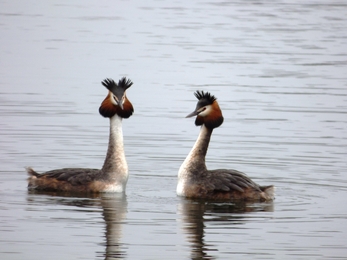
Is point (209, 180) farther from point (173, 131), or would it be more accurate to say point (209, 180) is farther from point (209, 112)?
point (173, 131)

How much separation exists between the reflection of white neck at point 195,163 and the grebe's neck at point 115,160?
32.3 inches

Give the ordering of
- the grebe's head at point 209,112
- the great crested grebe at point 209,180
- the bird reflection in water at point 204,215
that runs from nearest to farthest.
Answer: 1. the bird reflection in water at point 204,215
2. the great crested grebe at point 209,180
3. the grebe's head at point 209,112

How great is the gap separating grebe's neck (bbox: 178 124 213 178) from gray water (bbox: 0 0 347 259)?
434 millimetres

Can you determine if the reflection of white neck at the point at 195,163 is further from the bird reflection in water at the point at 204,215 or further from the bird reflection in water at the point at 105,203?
the bird reflection in water at the point at 105,203

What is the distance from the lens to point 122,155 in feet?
52.5

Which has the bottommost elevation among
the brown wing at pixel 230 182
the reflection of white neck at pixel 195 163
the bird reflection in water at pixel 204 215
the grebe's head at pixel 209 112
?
the bird reflection in water at pixel 204 215

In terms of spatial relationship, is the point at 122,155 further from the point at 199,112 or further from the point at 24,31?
the point at 24,31

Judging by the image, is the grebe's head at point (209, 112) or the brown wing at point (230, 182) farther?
the grebe's head at point (209, 112)

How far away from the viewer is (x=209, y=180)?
50.8 ft

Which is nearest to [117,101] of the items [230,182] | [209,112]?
[209,112]

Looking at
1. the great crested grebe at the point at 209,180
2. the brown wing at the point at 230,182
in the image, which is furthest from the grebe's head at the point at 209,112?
the brown wing at the point at 230,182

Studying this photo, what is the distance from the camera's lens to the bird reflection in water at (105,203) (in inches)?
509

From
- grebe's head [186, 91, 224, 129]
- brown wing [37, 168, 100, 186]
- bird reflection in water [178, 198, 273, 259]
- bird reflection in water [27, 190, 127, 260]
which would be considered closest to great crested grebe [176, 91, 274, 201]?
grebe's head [186, 91, 224, 129]

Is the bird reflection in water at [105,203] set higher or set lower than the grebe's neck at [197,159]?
lower
